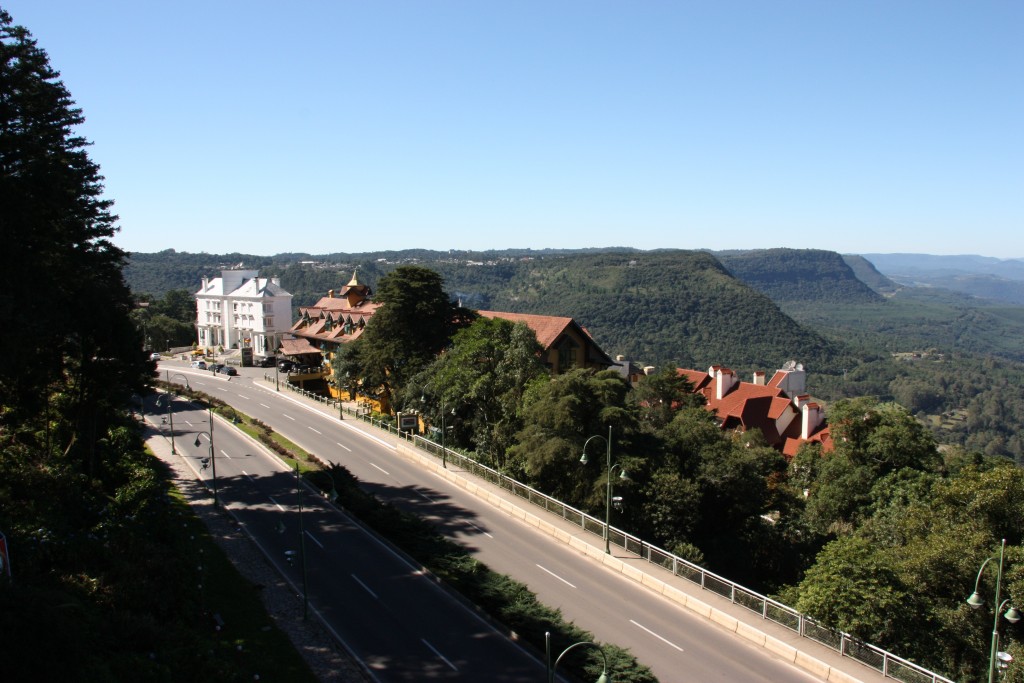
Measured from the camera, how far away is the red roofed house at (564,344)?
2035 inches

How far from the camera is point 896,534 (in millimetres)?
→ 30719

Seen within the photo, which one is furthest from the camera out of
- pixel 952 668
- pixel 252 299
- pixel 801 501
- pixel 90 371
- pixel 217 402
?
pixel 252 299

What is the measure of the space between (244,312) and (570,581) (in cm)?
7810

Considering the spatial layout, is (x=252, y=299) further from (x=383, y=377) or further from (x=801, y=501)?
(x=801, y=501)

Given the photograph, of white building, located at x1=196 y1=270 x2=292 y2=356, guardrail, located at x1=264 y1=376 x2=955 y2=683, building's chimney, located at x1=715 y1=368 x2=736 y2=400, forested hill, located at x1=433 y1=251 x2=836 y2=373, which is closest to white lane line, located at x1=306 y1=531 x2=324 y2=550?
guardrail, located at x1=264 y1=376 x2=955 y2=683

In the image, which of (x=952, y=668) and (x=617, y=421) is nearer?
(x=952, y=668)

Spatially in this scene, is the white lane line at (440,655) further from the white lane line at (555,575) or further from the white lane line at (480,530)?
the white lane line at (480,530)

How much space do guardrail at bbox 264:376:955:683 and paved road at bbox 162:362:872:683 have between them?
4.58 feet

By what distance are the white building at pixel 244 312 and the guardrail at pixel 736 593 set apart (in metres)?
56.1

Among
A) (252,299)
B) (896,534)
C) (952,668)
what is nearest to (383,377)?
(896,534)

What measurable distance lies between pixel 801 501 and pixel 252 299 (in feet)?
239

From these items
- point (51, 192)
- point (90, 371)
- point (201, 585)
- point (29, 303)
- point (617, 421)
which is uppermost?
point (51, 192)

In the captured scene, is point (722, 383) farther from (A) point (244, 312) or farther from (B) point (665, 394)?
(A) point (244, 312)

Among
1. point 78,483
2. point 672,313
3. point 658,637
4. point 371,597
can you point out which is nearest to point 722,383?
point 658,637
